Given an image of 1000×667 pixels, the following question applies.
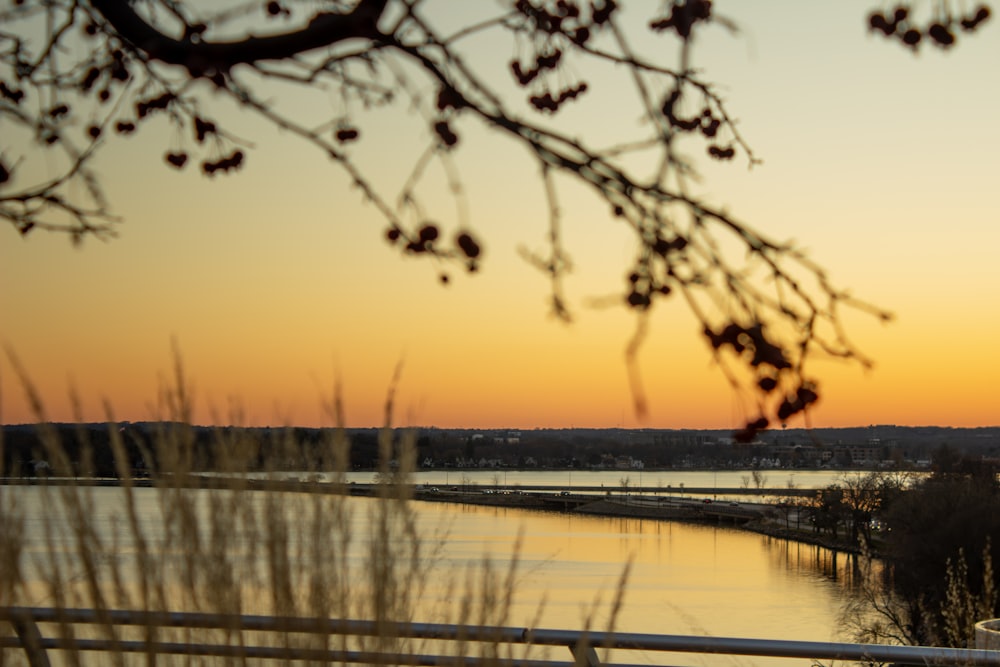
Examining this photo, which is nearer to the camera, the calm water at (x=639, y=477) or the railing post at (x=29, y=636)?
the railing post at (x=29, y=636)

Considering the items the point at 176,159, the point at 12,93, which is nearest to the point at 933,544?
the point at 176,159

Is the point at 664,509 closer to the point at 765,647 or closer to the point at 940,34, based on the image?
the point at 765,647

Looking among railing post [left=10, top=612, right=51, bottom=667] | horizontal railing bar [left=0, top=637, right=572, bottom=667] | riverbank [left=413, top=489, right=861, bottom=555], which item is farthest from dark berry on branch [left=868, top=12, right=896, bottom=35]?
riverbank [left=413, top=489, right=861, bottom=555]

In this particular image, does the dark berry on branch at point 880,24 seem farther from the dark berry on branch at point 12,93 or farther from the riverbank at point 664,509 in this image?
the riverbank at point 664,509

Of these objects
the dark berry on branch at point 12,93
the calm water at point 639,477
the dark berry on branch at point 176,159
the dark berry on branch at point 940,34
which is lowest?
the calm water at point 639,477

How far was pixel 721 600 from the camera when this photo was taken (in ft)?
109

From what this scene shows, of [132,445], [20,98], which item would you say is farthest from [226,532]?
[20,98]

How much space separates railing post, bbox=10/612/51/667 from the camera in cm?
179

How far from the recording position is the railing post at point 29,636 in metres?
1.79

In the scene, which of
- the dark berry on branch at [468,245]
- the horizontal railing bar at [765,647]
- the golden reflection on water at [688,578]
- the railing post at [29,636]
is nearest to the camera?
the railing post at [29,636]

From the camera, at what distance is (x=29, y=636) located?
1854mm

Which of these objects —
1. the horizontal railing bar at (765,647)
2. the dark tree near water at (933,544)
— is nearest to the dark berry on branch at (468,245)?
the horizontal railing bar at (765,647)

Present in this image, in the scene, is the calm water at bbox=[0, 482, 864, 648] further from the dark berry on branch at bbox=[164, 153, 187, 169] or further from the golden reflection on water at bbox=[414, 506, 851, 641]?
the dark berry on branch at bbox=[164, 153, 187, 169]

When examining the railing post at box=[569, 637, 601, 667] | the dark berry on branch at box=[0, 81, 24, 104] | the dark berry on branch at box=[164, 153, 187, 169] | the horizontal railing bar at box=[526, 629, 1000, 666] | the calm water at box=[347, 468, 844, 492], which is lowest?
the calm water at box=[347, 468, 844, 492]
